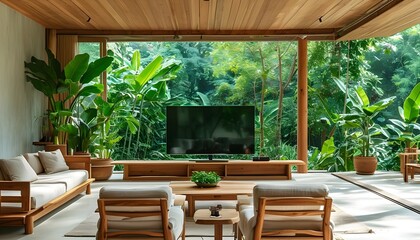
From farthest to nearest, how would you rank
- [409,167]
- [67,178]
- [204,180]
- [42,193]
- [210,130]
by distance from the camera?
1. [210,130]
2. [409,167]
3. [67,178]
4. [204,180]
5. [42,193]

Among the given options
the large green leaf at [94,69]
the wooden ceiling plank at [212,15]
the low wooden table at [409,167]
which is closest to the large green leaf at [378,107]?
the low wooden table at [409,167]

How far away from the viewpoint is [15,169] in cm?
625

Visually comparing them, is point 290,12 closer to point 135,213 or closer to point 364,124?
point 364,124

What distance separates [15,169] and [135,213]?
2.81 m

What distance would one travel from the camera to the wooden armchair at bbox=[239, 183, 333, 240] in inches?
157

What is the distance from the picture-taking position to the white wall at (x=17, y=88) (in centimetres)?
809

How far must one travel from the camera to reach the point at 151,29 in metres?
10.7

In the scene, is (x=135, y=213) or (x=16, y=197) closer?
(x=135, y=213)

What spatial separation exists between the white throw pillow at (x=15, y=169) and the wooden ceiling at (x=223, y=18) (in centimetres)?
271

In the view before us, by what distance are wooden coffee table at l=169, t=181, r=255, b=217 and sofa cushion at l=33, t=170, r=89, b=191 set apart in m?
1.40

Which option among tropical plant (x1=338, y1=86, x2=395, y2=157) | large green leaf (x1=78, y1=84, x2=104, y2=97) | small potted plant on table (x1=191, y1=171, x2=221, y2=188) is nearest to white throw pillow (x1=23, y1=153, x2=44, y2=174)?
large green leaf (x1=78, y1=84, x2=104, y2=97)

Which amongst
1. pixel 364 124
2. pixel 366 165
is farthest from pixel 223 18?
pixel 366 165

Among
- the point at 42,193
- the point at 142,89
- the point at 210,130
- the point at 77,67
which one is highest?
the point at 77,67

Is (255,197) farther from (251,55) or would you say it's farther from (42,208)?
(251,55)
